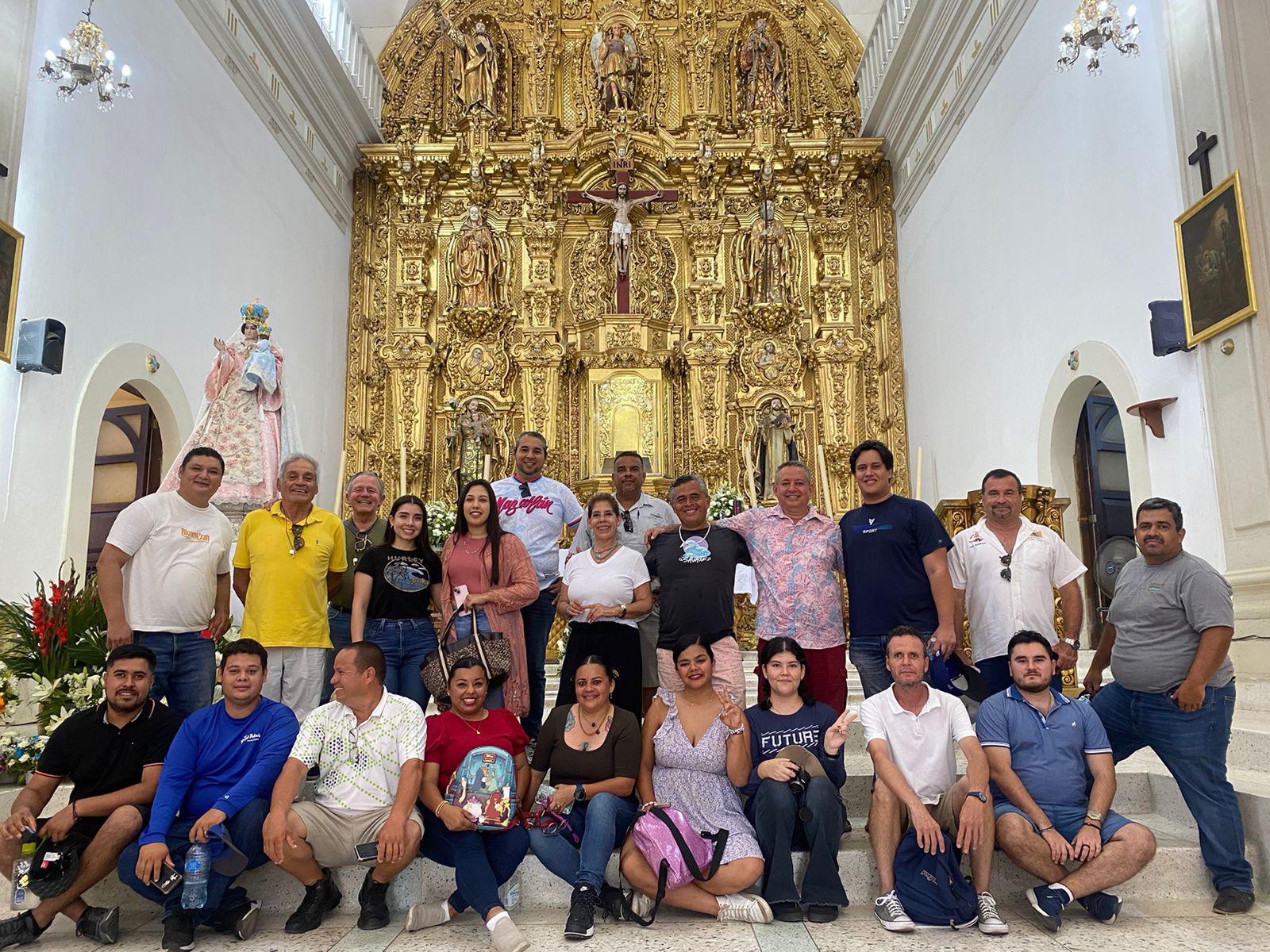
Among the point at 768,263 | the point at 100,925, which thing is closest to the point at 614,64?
the point at 768,263

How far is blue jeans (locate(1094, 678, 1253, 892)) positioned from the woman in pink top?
7.85 feet

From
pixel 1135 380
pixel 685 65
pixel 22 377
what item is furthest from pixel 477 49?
pixel 1135 380

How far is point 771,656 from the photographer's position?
382cm

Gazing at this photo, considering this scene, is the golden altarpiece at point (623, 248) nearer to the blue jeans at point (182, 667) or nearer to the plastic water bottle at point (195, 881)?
the blue jeans at point (182, 667)

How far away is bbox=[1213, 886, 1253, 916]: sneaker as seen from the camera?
3312 millimetres

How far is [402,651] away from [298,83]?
7.92 metres

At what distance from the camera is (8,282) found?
18.5ft

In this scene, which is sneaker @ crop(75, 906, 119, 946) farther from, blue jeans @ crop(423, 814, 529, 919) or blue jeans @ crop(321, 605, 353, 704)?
blue jeans @ crop(321, 605, 353, 704)

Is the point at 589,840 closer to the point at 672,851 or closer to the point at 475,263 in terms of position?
the point at 672,851

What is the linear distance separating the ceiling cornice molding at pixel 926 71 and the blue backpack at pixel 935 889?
22.5 feet

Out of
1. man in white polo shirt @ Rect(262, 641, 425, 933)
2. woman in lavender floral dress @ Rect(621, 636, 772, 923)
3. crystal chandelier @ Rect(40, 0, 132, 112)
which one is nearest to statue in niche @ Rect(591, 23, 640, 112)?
crystal chandelier @ Rect(40, 0, 132, 112)

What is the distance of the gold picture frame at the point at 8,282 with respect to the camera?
561cm

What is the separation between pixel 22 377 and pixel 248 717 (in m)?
3.48

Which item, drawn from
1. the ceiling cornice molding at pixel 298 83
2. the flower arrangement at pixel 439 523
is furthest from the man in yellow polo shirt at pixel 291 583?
the ceiling cornice molding at pixel 298 83
